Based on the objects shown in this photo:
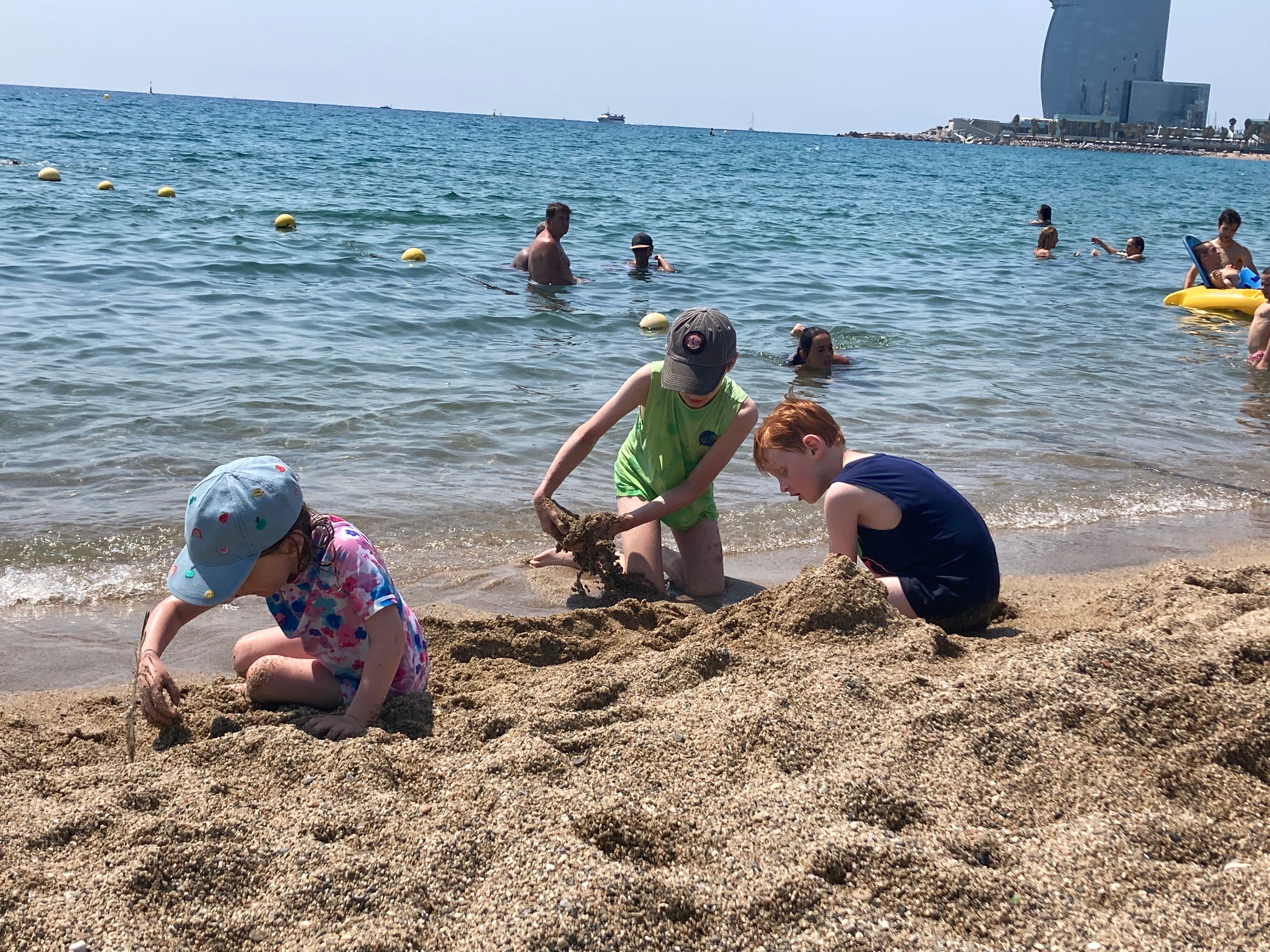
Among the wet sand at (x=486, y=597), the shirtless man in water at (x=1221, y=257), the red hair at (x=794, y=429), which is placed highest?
the shirtless man in water at (x=1221, y=257)

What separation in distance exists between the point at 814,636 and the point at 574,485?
9.80ft

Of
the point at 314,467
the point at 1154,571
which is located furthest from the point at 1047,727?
the point at 314,467

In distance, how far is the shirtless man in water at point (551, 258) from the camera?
12164 millimetres

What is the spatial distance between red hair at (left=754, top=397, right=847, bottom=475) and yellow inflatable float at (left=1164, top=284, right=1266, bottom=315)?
10993 millimetres

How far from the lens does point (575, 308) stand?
11.5 metres

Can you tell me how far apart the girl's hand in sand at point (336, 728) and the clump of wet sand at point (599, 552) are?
1.72 meters

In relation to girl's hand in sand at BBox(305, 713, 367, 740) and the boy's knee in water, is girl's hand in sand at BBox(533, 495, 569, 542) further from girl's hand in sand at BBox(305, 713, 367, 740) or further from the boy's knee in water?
girl's hand in sand at BBox(305, 713, 367, 740)

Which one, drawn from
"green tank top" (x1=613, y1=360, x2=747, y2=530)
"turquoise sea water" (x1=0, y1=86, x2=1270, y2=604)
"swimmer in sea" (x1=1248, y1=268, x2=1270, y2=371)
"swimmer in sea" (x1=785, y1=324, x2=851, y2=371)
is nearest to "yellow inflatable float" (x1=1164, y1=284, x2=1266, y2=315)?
"turquoise sea water" (x1=0, y1=86, x2=1270, y2=604)

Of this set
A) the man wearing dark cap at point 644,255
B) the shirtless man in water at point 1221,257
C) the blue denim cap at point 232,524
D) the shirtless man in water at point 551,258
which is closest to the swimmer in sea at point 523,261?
the shirtless man in water at point 551,258

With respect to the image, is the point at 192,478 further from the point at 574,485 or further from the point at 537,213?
the point at 537,213

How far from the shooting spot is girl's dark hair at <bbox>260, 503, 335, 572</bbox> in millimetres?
2781

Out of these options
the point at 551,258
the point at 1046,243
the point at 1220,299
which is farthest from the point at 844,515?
the point at 1046,243

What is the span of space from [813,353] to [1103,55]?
5880 inches

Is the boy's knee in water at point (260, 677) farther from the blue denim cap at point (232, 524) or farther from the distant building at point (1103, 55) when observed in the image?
the distant building at point (1103, 55)
